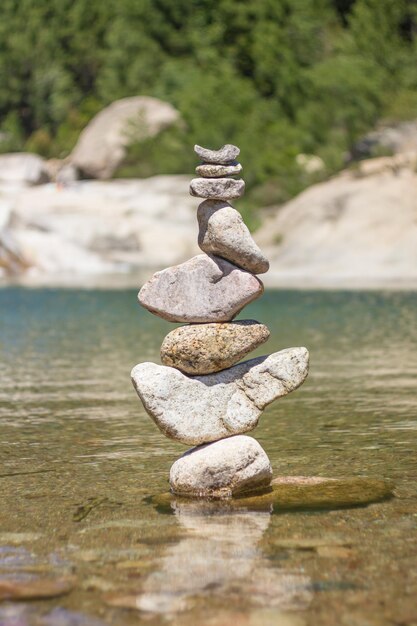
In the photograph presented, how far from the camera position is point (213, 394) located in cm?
855

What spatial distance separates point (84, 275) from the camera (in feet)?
135

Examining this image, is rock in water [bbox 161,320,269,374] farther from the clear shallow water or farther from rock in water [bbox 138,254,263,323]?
the clear shallow water

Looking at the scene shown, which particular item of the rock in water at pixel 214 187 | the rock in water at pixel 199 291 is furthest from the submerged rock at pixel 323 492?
the rock in water at pixel 214 187

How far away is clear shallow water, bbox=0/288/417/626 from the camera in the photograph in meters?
5.78

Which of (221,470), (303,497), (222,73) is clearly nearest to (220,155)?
(221,470)

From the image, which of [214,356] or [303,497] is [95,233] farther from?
[303,497]

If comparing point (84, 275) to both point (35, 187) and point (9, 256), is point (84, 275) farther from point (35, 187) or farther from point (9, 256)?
point (35, 187)

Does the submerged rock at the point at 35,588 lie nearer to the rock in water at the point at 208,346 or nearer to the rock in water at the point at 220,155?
the rock in water at the point at 208,346

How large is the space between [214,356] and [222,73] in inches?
2121

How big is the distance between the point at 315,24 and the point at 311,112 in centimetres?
1558

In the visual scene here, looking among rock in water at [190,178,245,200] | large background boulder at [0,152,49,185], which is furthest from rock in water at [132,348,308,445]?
large background boulder at [0,152,49,185]

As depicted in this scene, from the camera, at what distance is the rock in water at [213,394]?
844cm

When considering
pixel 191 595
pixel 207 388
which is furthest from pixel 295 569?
pixel 207 388

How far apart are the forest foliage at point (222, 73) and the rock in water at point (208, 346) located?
3702 cm
